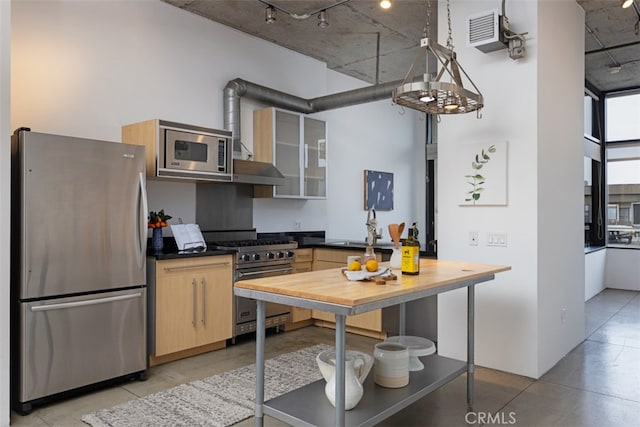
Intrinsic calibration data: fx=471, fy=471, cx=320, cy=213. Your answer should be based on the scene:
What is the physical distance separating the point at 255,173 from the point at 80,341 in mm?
2279

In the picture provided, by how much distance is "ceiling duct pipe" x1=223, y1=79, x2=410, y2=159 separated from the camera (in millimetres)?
5016

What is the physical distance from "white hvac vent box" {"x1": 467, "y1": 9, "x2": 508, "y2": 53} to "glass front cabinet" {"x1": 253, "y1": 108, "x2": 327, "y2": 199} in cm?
234

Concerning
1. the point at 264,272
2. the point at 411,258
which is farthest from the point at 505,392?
the point at 264,272

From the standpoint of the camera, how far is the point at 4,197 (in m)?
2.83

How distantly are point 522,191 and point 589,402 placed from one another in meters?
1.53

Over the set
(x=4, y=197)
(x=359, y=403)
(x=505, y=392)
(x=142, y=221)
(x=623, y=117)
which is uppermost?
(x=623, y=117)

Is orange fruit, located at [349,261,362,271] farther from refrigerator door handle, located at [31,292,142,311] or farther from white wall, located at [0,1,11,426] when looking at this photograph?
white wall, located at [0,1,11,426]

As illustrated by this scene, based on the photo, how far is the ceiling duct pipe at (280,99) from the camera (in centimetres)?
502

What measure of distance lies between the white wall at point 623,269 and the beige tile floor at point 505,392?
129 inches

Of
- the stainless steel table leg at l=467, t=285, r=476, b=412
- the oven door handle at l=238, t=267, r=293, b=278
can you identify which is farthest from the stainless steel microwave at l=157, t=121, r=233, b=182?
the stainless steel table leg at l=467, t=285, r=476, b=412

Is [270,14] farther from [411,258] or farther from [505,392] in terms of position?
[505,392]

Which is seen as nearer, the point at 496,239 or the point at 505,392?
the point at 505,392

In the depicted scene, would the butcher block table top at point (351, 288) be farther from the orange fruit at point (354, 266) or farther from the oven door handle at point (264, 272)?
the oven door handle at point (264, 272)

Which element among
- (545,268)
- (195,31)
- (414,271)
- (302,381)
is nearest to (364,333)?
(302,381)
